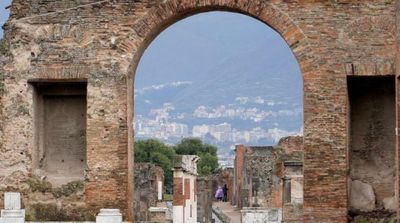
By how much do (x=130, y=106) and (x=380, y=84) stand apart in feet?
13.7

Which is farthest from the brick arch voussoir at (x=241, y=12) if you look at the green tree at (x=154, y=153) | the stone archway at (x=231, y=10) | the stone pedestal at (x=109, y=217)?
the green tree at (x=154, y=153)

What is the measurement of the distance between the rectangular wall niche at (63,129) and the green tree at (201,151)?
60130 mm

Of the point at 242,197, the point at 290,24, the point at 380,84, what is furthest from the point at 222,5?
the point at 242,197

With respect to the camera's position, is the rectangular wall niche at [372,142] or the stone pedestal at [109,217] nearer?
the stone pedestal at [109,217]

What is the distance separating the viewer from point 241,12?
20.6 m

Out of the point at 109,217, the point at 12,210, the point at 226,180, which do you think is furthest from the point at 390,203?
the point at 226,180

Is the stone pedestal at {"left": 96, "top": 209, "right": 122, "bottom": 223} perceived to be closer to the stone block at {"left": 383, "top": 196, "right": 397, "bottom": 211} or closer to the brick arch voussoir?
the brick arch voussoir

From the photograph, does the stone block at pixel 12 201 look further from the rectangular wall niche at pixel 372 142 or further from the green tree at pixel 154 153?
the green tree at pixel 154 153

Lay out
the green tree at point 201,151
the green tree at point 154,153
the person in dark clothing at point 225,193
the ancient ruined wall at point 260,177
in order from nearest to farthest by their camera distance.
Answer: the ancient ruined wall at point 260,177 → the person in dark clothing at point 225,193 → the green tree at point 154,153 → the green tree at point 201,151

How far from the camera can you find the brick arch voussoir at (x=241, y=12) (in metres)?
20.3

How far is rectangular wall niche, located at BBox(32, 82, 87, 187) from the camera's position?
71.0 feet

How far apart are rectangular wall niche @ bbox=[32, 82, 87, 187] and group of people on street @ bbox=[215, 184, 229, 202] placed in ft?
131

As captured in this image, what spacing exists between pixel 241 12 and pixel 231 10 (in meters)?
0.18

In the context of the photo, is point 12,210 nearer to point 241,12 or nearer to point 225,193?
point 241,12
